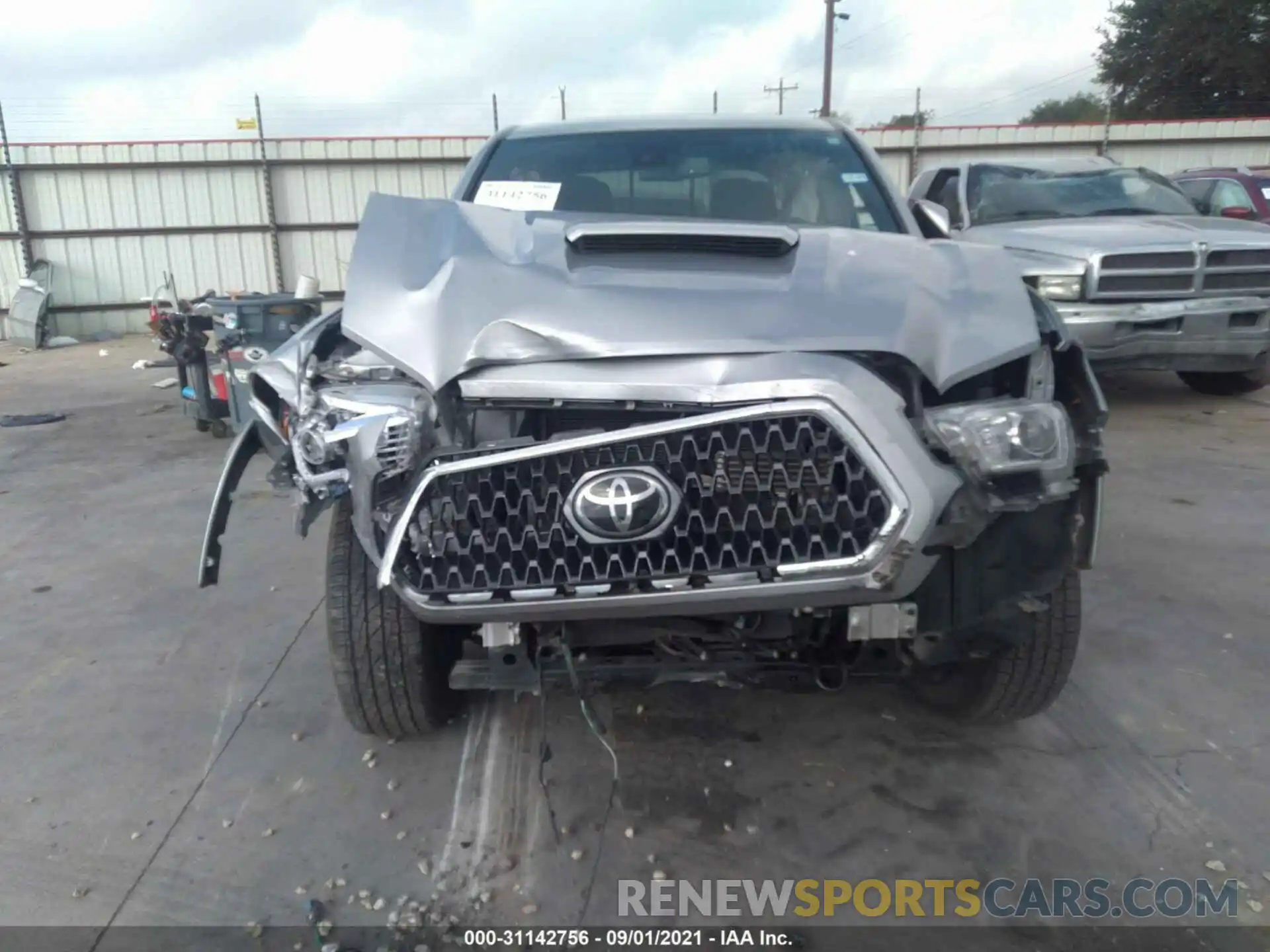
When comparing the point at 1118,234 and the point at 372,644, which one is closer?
the point at 372,644

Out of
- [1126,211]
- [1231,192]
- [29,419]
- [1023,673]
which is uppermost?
[1231,192]

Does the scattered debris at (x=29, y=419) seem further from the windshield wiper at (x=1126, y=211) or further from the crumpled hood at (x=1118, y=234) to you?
the windshield wiper at (x=1126, y=211)

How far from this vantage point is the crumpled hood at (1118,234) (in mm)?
6316

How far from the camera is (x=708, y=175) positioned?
3455 mm

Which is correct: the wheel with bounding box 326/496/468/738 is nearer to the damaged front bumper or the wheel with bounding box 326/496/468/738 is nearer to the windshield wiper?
the damaged front bumper

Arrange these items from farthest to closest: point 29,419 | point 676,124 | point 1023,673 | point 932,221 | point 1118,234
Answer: point 29,419 < point 1118,234 < point 676,124 < point 932,221 < point 1023,673

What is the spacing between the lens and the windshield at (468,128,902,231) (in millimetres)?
3322

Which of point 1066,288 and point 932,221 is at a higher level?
point 932,221

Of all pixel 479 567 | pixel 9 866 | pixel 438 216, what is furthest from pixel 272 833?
pixel 438 216

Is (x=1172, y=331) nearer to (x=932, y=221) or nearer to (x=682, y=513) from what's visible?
(x=932, y=221)

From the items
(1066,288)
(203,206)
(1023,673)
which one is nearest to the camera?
(1023,673)

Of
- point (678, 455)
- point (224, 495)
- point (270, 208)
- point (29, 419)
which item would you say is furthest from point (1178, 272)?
point (270, 208)

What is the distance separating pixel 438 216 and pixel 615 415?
0.82m

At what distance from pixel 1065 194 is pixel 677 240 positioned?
20.1 feet
